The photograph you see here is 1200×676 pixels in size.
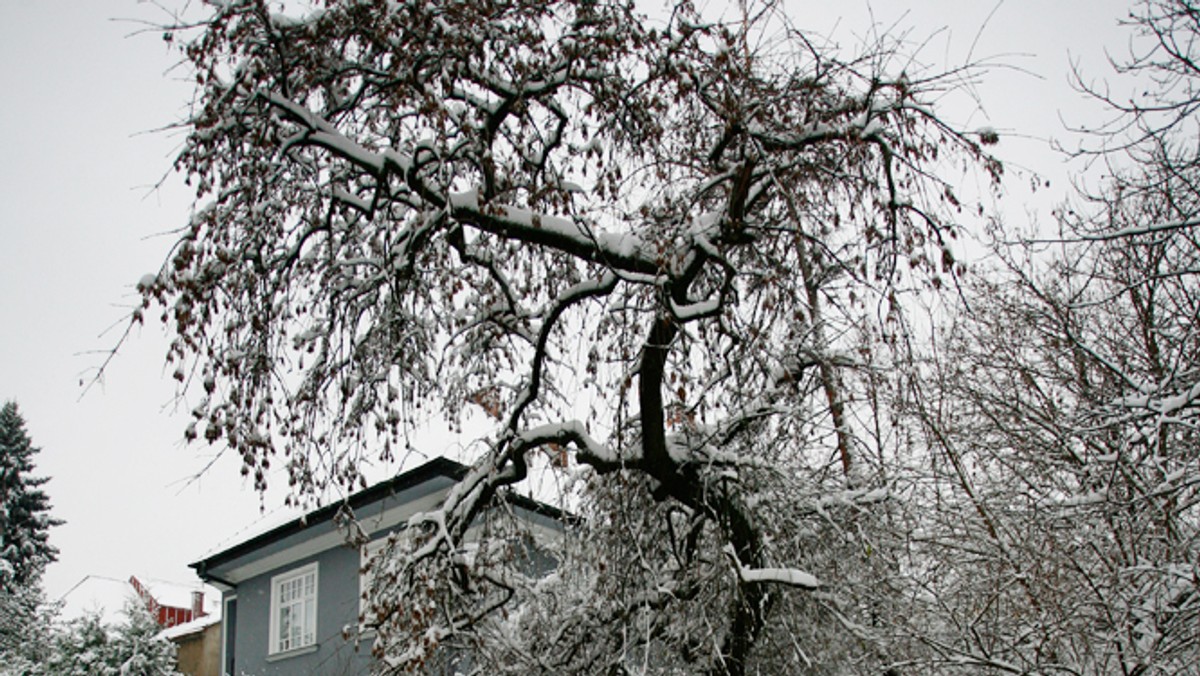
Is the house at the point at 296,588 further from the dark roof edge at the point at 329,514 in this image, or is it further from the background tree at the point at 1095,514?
the background tree at the point at 1095,514

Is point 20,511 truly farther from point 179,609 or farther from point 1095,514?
point 1095,514

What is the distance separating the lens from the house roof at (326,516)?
12352 millimetres

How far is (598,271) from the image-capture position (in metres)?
7.22

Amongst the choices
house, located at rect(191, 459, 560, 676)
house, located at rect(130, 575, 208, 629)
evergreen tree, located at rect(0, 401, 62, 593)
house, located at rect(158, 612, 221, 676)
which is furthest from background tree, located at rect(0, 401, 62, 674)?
house, located at rect(191, 459, 560, 676)

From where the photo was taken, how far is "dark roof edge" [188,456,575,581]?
8.15m

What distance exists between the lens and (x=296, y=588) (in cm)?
1825

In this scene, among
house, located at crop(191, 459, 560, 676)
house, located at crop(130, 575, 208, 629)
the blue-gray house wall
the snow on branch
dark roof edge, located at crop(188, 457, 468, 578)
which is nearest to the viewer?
the snow on branch

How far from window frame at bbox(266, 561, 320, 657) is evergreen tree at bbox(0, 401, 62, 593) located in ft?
69.2

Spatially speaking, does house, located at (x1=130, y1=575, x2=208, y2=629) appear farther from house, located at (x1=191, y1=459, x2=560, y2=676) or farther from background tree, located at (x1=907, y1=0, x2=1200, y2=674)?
background tree, located at (x1=907, y1=0, x2=1200, y2=674)

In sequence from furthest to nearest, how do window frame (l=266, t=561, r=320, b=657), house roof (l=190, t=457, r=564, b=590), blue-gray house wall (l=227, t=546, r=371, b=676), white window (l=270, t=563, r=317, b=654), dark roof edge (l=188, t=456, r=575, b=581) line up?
white window (l=270, t=563, r=317, b=654), window frame (l=266, t=561, r=320, b=657), blue-gray house wall (l=227, t=546, r=371, b=676), house roof (l=190, t=457, r=564, b=590), dark roof edge (l=188, t=456, r=575, b=581)

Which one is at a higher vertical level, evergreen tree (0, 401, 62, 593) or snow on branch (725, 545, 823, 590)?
evergreen tree (0, 401, 62, 593)

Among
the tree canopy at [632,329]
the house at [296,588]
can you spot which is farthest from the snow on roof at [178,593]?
the tree canopy at [632,329]

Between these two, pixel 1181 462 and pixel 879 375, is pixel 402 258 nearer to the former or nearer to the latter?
pixel 879 375

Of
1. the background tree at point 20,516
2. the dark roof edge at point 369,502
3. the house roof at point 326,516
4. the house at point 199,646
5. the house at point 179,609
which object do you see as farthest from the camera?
the background tree at point 20,516
